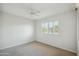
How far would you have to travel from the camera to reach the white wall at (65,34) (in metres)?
0.94

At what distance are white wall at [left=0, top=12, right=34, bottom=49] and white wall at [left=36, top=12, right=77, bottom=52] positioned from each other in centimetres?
15

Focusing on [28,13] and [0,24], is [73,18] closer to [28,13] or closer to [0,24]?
[28,13]

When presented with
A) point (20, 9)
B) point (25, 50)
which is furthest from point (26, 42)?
point (20, 9)

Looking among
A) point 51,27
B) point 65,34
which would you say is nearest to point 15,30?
point 51,27

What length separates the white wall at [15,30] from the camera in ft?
3.25

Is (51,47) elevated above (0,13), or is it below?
below

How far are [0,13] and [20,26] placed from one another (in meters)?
0.34

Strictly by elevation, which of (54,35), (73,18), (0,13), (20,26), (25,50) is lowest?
(25,50)

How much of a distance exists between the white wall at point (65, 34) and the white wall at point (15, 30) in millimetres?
151

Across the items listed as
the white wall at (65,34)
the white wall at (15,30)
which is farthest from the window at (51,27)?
the white wall at (15,30)

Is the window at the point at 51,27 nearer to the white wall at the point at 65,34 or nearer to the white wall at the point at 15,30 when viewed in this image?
the white wall at the point at 65,34

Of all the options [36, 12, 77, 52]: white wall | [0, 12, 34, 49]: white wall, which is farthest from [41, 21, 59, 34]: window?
[0, 12, 34, 49]: white wall

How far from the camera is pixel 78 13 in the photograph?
0.90 metres

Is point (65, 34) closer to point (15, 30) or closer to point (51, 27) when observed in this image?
point (51, 27)
